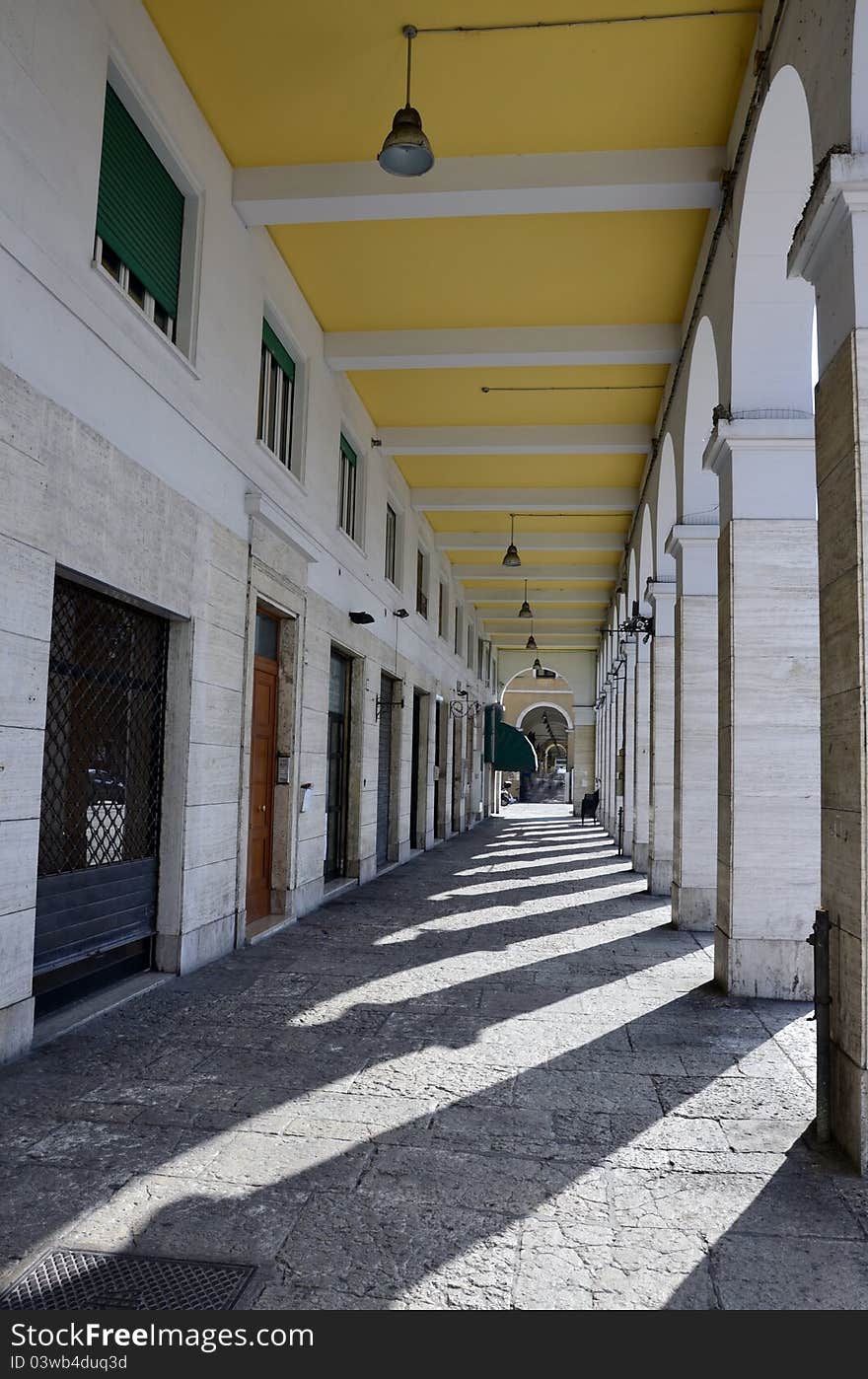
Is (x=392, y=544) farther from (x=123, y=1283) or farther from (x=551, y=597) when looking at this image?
(x=123, y=1283)

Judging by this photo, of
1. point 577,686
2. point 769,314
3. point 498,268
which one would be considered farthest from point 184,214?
point 577,686

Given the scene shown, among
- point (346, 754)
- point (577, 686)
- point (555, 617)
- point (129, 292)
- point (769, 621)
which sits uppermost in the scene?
point (555, 617)

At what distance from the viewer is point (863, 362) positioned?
3.50m

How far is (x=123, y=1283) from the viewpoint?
2.49 m

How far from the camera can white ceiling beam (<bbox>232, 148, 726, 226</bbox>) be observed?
6320 mm

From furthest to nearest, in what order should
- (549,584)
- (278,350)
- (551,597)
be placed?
(551,597) → (549,584) → (278,350)

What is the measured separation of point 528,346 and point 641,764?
672 centimetres

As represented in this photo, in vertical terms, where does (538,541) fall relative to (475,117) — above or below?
below

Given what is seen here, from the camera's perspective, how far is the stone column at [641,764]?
43.6 feet

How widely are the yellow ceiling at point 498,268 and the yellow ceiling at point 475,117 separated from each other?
2cm

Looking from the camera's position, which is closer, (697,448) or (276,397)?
(276,397)

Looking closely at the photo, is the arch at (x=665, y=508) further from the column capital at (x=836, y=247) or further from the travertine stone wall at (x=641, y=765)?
the column capital at (x=836, y=247)

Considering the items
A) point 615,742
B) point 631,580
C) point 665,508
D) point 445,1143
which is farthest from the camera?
point 615,742

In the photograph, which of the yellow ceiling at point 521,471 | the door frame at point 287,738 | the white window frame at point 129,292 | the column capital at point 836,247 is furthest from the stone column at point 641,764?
the column capital at point 836,247
